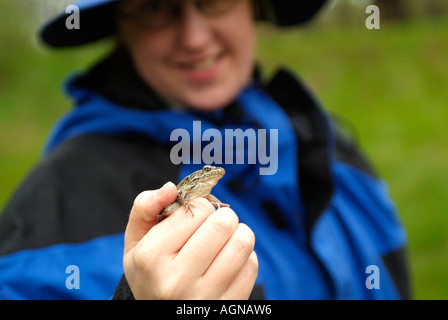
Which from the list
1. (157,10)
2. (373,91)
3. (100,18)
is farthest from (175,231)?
(373,91)

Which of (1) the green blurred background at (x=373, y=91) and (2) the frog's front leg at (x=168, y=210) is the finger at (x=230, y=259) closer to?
(2) the frog's front leg at (x=168, y=210)

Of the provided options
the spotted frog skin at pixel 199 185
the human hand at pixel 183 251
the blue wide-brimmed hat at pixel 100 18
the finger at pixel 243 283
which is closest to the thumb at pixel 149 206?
the human hand at pixel 183 251

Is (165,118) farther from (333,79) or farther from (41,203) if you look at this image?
(333,79)

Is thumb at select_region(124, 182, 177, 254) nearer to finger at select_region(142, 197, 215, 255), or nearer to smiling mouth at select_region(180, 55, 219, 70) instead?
finger at select_region(142, 197, 215, 255)

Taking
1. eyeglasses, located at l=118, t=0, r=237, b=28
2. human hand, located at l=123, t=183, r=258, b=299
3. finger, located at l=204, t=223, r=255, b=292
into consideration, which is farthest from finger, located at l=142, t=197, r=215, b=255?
eyeglasses, located at l=118, t=0, r=237, b=28

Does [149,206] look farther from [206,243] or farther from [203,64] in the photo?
[203,64]

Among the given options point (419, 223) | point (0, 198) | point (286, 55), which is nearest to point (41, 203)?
point (0, 198)
